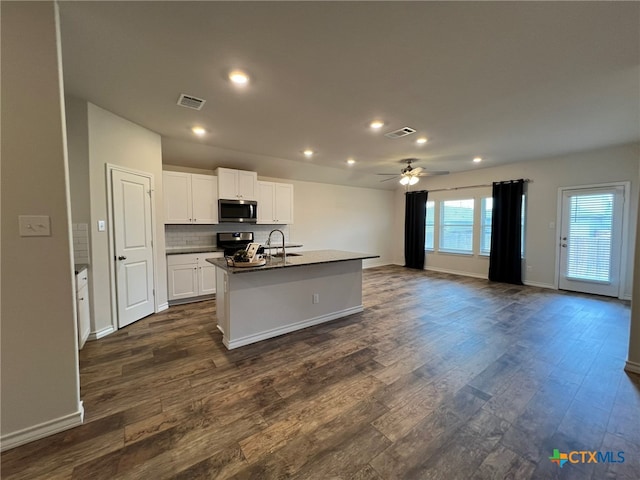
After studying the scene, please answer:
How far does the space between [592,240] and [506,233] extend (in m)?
1.35

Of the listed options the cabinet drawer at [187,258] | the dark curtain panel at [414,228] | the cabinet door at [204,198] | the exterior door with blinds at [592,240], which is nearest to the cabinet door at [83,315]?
the cabinet drawer at [187,258]

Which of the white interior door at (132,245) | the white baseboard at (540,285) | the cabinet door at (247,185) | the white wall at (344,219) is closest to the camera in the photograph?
the white interior door at (132,245)

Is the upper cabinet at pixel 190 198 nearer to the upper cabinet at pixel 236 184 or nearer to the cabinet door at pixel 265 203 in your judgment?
the upper cabinet at pixel 236 184

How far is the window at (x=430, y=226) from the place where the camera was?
24.5 ft

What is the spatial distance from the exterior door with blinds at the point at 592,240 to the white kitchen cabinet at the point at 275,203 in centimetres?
558

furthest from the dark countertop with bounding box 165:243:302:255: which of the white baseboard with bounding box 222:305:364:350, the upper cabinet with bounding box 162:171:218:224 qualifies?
the white baseboard with bounding box 222:305:364:350

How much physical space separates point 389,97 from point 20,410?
3731mm

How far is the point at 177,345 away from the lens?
115 inches

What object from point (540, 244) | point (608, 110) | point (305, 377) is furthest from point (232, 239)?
point (540, 244)

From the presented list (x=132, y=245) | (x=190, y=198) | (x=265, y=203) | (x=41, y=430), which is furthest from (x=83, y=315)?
(x=265, y=203)

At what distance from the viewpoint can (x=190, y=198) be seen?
456cm

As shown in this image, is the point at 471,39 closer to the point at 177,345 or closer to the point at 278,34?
the point at 278,34

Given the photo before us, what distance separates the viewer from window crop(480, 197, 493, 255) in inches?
250

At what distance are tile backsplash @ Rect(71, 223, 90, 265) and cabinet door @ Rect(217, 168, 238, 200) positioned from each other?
7.01 ft
